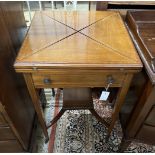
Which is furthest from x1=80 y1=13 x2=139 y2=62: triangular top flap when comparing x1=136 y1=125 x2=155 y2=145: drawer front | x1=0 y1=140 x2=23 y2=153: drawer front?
x1=0 y1=140 x2=23 y2=153: drawer front

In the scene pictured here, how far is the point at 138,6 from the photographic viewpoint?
3.47 feet

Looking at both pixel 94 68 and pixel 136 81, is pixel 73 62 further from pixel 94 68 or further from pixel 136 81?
pixel 136 81

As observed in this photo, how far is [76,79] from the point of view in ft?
2.54

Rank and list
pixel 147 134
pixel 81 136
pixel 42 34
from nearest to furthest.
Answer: pixel 42 34
pixel 147 134
pixel 81 136

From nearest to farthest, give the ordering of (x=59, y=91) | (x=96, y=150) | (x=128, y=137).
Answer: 1. (x=128, y=137)
2. (x=96, y=150)
3. (x=59, y=91)

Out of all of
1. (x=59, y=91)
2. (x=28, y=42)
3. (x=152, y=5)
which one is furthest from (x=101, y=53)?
(x=59, y=91)

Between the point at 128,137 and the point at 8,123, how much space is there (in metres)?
0.68

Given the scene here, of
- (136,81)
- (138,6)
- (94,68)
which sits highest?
(138,6)

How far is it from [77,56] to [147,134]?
0.62 meters

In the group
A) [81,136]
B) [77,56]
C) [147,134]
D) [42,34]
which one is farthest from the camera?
[81,136]

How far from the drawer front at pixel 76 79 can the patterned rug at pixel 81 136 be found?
603mm

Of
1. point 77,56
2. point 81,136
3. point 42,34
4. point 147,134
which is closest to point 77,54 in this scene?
point 77,56

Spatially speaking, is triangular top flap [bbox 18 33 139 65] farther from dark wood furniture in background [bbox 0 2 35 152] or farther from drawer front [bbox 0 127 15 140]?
drawer front [bbox 0 127 15 140]

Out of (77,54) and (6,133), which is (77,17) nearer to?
(77,54)
